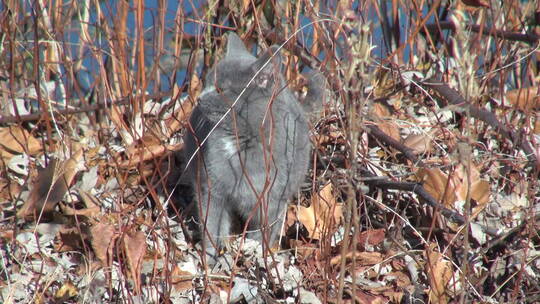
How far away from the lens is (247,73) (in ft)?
6.48

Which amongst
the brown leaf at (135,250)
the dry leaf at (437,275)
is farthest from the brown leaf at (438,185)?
the brown leaf at (135,250)

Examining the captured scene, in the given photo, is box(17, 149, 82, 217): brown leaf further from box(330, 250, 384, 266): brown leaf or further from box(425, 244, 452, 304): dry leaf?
box(425, 244, 452, 304): dry leaf

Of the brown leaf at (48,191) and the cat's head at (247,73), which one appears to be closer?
the cat's head at (247,73)

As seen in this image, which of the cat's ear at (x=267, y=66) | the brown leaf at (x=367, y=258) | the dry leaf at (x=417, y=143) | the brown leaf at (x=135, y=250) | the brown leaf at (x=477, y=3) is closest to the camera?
the cat's ear at (x=267, y=66)

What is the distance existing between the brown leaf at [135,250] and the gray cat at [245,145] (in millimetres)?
192

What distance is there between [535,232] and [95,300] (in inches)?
52.6

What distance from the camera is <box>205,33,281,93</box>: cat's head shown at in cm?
193

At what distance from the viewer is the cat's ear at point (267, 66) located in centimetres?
192

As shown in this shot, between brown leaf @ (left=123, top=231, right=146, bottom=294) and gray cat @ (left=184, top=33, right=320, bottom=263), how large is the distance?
19 centimetres

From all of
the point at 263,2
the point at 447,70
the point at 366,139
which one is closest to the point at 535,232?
the point at 366,139

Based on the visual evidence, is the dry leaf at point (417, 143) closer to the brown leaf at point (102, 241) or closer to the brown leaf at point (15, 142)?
the brown leaf at point (102, 241)

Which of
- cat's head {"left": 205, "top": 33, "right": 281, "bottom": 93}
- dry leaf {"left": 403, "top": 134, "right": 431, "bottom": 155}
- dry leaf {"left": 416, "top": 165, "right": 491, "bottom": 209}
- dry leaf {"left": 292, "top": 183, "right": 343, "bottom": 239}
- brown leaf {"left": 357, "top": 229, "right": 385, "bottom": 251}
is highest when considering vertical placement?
cat's head {"left": 205, "top": 33, "right": 281, "bottom": 93}

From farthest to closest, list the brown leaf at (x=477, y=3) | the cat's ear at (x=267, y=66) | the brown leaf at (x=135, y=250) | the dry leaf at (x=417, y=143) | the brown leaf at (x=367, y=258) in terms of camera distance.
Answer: the brown leaf at (x=477, y=3) < the dry leaf at (x=417, y=143) < the brown leaf at (x=367, y=258) < the brown leaf at (x=135, y=250) < the cat's ear at (x=267, y=66)

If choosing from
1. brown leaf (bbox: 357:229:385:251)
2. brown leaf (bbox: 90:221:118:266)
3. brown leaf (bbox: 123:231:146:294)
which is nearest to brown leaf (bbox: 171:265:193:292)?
brown leaf (bbox: 123:231:146:294)
